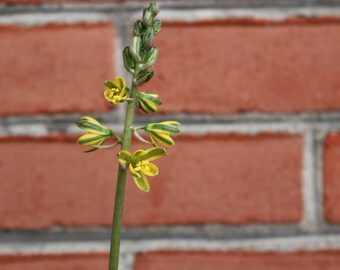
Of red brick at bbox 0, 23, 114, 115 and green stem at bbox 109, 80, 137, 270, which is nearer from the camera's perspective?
green stem at bbox 109, 80, 137, 270

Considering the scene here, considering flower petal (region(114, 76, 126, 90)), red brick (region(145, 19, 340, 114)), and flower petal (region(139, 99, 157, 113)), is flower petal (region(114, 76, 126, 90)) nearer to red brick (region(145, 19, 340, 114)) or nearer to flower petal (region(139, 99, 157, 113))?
flower petal (region(139, 99, 157, 113))

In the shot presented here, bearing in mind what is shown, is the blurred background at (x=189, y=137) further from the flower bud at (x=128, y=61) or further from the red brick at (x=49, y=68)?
the flower bud at (x=128, y=61)

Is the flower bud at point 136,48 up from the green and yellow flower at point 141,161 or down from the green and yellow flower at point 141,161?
up

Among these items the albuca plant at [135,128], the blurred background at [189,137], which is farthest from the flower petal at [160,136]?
the blurred background at [189,137]

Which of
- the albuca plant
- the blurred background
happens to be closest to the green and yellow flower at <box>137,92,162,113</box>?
the albuca plant

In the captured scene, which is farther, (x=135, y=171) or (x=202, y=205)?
(x=202, y=205)

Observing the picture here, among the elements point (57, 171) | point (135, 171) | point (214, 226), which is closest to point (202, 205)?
point (214, 226)

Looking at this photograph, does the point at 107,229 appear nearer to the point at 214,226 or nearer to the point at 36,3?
the point at 214,226
